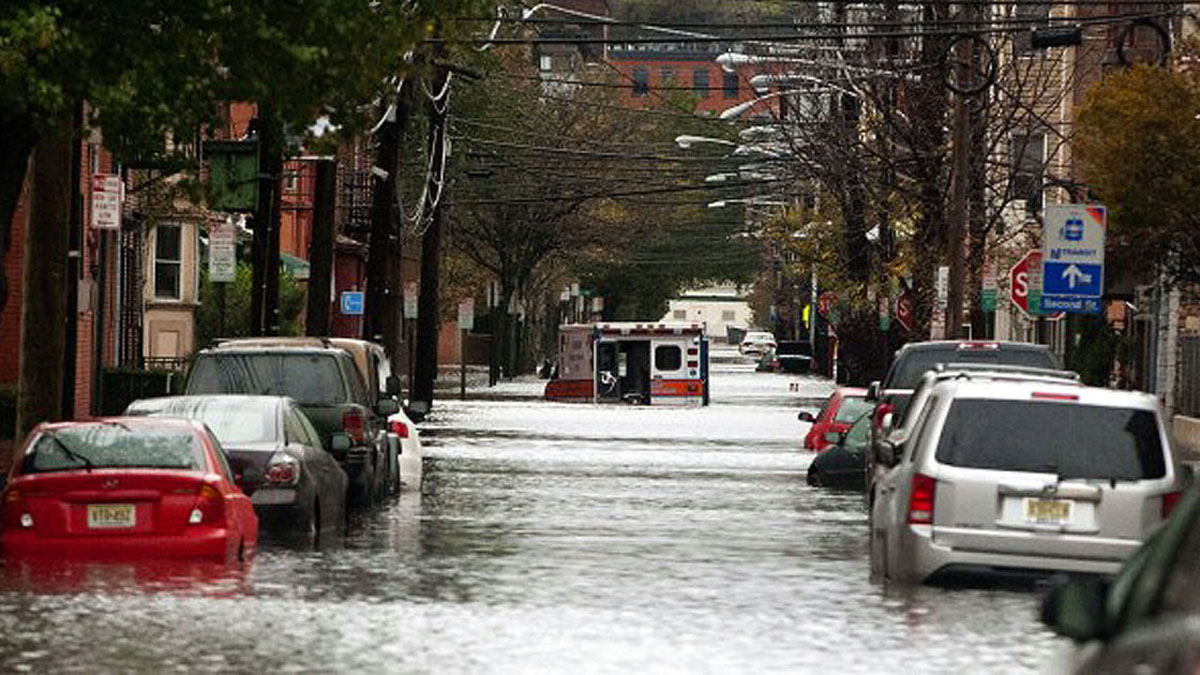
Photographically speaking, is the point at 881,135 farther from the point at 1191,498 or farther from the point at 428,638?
the point at 1191,498

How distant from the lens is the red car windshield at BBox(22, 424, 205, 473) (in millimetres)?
19656

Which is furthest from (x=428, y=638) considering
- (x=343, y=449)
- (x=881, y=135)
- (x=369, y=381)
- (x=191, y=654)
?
(x=881, y=135)

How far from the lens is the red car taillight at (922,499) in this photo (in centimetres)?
1814

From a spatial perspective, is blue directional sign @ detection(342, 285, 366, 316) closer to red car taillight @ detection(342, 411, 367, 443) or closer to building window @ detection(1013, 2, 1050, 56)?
building window @ detection(1013, 2, 1050, 56)

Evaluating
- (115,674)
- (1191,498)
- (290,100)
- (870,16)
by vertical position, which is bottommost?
(115,674)

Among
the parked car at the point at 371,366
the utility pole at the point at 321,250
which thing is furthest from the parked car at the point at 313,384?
the utility pole at the point at 321,250

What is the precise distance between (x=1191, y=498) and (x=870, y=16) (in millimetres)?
53974

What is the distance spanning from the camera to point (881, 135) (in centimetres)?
5647

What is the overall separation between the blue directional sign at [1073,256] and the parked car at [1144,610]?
24.9 meters

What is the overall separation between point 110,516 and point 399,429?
48.2 ft

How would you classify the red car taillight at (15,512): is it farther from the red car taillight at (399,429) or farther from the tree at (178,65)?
the red car taillight at (399,429)

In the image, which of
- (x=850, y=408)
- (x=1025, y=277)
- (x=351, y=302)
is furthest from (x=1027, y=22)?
(x=351, y=302)

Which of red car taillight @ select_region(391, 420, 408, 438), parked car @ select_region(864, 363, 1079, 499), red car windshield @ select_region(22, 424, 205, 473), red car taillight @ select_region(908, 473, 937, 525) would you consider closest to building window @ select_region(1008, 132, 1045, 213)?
red car taillight @ select_region(391, 420, 408, 438)

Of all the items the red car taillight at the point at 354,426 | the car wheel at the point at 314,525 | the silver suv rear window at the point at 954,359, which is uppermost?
the silver suv rear window at the point at 954,359
